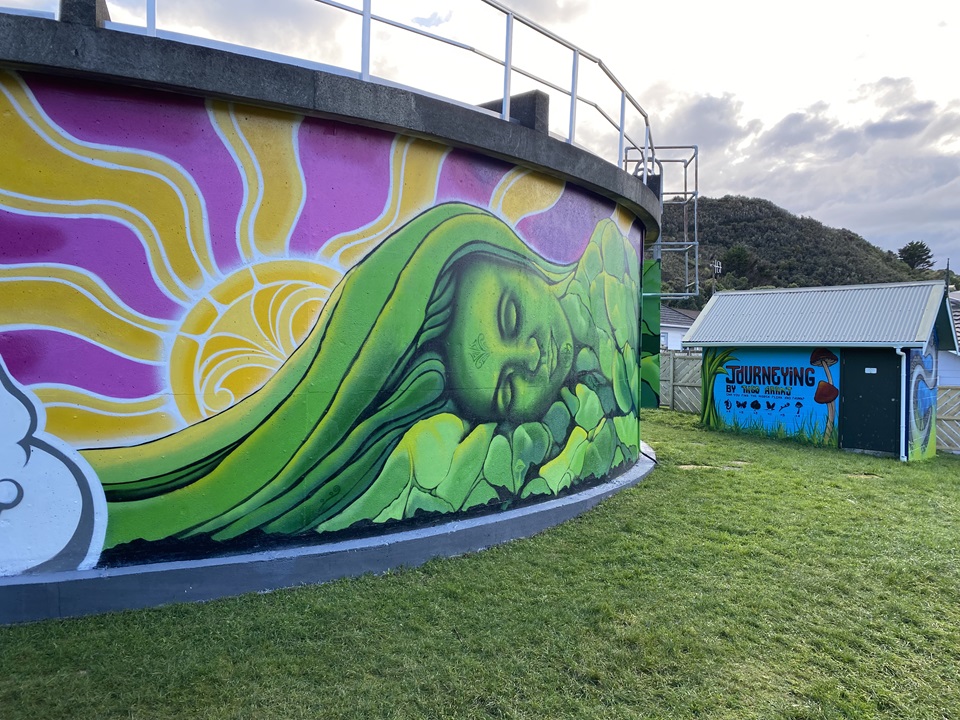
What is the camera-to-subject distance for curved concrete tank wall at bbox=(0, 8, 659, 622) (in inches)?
162

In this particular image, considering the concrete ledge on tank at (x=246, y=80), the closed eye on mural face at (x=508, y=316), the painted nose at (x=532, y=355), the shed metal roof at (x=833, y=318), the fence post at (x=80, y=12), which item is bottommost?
the painted nose at (x=532, y=355)

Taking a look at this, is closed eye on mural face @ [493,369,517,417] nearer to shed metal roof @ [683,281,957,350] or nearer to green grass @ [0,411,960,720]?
green grass @ [0,411,960,720]

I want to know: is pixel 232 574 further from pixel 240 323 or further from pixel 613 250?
pixel 613 250

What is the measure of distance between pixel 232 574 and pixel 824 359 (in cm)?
1184

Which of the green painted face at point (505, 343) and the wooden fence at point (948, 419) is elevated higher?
the green painted face at point (505, 343)

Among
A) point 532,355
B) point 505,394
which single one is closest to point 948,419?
point 532,355

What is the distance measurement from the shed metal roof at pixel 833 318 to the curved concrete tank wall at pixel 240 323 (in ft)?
29.4

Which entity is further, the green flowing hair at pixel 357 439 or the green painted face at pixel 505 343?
the green painted face at pixel 505 343

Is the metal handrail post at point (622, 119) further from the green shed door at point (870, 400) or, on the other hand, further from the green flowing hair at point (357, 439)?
the green shed door at point (870, 400)

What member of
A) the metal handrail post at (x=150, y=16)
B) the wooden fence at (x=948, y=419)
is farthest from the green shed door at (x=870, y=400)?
the metal handrail post at (x=150, y=16)

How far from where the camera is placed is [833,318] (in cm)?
1305

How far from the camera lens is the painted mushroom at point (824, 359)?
12508 millimetres

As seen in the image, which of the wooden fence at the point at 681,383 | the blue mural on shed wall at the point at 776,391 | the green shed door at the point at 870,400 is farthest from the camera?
the wooden fence at the point at 681,383

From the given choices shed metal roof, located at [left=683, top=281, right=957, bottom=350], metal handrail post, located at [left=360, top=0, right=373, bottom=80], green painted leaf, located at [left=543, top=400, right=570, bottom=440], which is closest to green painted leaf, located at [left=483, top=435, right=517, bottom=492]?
green painted leaf, located at [left=543, top=400, right=570, bottom=440]
